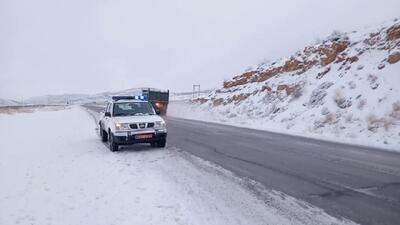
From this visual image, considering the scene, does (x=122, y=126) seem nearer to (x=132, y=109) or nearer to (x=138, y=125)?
(x=138, y=125)

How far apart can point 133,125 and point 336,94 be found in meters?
15.4

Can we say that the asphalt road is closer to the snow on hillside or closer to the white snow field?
the white snow field

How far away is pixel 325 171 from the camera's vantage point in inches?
392

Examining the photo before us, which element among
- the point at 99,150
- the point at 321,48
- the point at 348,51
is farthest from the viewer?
the point at 321,48

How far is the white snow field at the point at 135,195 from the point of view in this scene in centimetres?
655

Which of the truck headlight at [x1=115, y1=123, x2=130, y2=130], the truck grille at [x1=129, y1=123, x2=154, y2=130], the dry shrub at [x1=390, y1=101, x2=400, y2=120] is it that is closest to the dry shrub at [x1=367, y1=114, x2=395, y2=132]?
the dry shrub at [x1=390, y1=101, x2=400, y2=120]

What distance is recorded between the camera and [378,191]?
7871mm

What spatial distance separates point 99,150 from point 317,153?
24.8 ft

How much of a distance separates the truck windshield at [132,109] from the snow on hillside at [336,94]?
8570mm

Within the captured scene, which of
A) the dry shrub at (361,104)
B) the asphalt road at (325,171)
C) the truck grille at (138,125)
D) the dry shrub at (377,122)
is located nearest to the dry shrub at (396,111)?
the dry shrub at (377,122)

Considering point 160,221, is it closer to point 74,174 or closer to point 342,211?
point 342,211

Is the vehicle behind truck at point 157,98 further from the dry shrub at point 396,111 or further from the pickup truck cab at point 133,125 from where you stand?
the dry shrub at point 396,111

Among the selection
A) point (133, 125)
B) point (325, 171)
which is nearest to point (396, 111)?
point (325, 171)

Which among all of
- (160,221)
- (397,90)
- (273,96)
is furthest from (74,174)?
(273,96)
